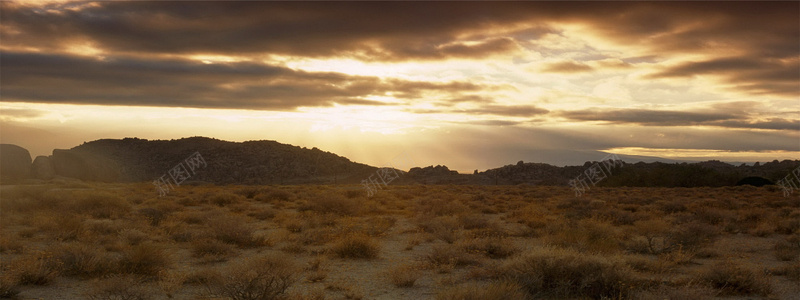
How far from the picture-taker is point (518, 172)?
298 ft

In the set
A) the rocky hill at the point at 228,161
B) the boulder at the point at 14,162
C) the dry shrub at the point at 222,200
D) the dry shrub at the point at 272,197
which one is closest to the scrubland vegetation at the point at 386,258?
the dry shrub at the point at 222,200

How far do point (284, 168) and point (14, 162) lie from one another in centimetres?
4291

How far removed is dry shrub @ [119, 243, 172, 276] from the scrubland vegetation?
0.02m

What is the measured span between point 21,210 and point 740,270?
2294 centimetres

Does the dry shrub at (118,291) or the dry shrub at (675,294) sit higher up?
the dry shrub at (675,294)

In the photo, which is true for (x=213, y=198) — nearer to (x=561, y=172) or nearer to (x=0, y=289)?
(x=0, y=289)

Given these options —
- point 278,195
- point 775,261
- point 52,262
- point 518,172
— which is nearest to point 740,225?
point 775,261

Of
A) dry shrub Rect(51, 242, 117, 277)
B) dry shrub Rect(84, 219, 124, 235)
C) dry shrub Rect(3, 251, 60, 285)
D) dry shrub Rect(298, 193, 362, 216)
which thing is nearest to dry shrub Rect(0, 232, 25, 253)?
dry shrub Rect(84, 219, 124, 235)

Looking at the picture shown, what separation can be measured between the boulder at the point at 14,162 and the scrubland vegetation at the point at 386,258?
4363 centimetres

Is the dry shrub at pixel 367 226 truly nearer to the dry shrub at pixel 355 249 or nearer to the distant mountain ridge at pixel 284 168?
the dry shrub at pixel 355 249

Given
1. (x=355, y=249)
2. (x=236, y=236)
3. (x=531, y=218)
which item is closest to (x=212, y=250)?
(x=236, y=236)

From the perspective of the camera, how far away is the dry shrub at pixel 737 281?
8320mm

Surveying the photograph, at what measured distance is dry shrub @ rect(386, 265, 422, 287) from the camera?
8812 millimetres

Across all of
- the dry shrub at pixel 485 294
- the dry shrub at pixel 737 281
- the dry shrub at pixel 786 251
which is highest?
the dry shrub at pixel 485 294
